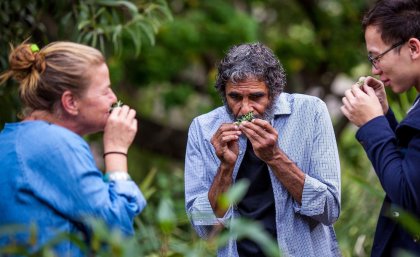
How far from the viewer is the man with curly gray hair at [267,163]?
373 centimetres

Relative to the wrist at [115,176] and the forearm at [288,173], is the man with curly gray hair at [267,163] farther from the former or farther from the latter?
the wrist at [115,176]

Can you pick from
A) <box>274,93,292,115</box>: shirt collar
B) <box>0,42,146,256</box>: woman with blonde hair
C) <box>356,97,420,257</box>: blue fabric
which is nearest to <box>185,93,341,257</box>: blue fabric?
<box>274,93,292,115</box>: shirt collar

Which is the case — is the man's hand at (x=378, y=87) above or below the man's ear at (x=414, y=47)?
below

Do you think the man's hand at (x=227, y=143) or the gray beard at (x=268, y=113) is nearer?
the man's hand at (x=227, y=143)

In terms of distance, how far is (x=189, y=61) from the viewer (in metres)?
9.41

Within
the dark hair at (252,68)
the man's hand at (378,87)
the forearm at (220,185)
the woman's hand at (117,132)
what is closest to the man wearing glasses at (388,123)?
the man's hand at (378,87)

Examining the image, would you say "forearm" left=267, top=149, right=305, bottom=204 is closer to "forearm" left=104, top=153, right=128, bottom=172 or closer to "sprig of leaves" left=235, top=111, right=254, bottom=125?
"sprig of leaves" left=235, top=111, right=254, bottom=125

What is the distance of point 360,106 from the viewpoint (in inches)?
135

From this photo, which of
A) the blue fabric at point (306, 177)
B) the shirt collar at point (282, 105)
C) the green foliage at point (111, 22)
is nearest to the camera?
the blue fabric at point (306, 177)

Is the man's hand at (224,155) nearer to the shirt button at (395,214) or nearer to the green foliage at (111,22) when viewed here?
the shirt button at (395,214)

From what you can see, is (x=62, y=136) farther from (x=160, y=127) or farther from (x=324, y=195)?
(x=160, y=127)

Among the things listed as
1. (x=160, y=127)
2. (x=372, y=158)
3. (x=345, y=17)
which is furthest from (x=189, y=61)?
(x=372, y=158)

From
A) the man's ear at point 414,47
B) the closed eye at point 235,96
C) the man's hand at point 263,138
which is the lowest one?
the man's hand at point 263,138

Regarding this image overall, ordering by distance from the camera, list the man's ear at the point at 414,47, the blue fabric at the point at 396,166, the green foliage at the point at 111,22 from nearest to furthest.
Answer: the blue fabric at the point at 396,166 < the man's ear at the point at 414,47 < the green foliage at the point at 111,22
